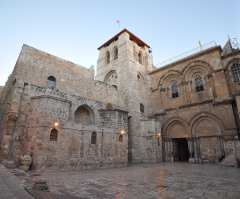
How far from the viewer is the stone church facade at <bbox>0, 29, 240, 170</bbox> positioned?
34.0 ft

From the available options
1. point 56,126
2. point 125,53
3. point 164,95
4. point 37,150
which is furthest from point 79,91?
point 164,95

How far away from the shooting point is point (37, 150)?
31.0ft

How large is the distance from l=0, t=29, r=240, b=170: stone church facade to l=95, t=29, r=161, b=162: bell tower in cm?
13

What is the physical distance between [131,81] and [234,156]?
1246 centimetres

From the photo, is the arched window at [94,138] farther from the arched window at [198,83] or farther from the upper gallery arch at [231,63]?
the upper gallery arch at [231,63]

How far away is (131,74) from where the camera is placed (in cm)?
1989

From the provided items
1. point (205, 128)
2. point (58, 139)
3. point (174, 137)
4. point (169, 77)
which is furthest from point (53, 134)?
point (169, 77)

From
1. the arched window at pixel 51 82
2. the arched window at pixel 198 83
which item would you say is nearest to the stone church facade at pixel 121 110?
the arched window at pixel 51 82

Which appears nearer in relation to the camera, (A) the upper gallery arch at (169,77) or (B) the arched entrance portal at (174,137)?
(B) the arched entrance portal at (174,137)

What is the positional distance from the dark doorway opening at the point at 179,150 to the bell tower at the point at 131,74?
396cm

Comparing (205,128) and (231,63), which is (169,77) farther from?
(205,128)

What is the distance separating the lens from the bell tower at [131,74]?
58.1ft

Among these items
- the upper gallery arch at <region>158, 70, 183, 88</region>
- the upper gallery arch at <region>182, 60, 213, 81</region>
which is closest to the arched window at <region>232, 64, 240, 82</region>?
the upper gallery arch at <region>182, 60, 213, 81</region>

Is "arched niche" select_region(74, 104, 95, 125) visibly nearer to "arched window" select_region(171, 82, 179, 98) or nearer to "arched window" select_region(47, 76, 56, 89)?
"arched window" select_region(47, 76, 56, 89)
